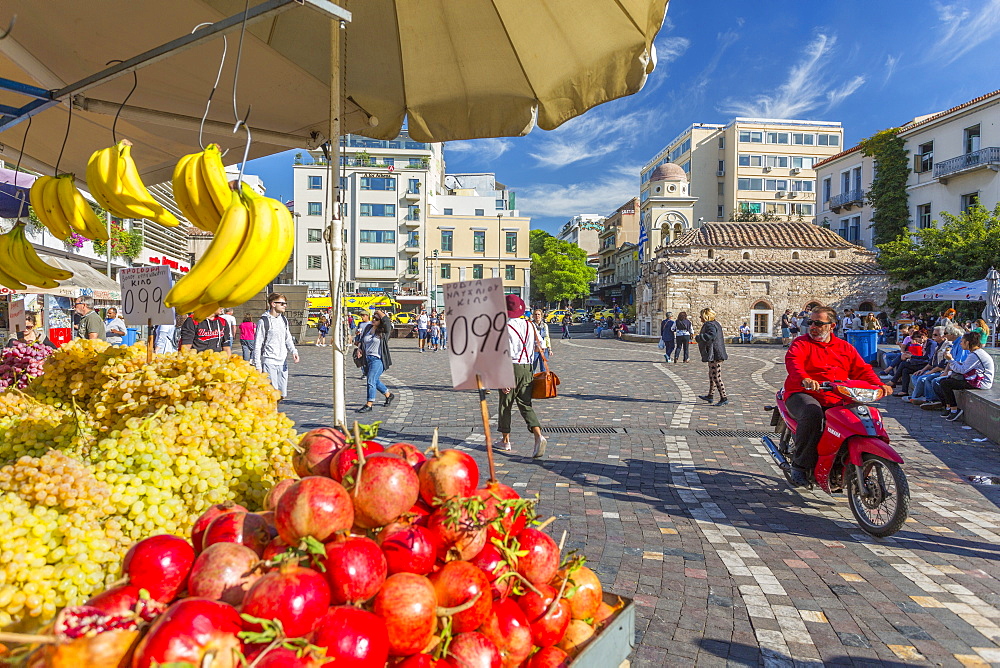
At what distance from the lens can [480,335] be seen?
9.18 feet

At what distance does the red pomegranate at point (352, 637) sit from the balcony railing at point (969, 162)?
1678 inches

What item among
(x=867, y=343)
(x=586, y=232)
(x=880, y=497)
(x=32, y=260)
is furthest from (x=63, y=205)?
(x=586, y=232)

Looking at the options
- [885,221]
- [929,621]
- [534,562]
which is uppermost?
[885,221]

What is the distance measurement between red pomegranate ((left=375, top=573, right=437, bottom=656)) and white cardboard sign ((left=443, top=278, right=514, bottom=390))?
116cm

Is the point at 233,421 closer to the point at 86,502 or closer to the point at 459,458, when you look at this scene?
the point at 86,502

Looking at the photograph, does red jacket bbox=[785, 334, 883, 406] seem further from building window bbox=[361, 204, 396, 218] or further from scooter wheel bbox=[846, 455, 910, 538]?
building window bbox=[361, 204, 396, 218]

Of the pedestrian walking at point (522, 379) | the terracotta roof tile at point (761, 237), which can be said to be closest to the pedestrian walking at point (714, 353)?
the pedestrian walking at point (522, 379)

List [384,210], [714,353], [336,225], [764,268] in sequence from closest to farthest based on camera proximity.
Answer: [336,225] < [714,353] < [764,268] < [384,210]

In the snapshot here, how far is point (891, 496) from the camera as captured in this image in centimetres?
434

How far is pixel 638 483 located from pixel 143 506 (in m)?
4.65

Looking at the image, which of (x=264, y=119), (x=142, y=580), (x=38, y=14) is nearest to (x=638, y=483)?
(x=264, y=119)

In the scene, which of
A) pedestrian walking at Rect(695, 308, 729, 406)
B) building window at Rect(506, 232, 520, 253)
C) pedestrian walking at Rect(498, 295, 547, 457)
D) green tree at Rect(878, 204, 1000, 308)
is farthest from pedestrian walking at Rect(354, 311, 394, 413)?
building window at Rect(506, 232, 520, 253)

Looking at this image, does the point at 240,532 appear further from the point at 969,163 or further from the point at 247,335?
the point at 969,163

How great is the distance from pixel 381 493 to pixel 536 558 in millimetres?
546
